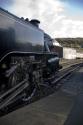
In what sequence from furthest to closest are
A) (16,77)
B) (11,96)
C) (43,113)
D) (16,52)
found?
(16,77) → (16,52) → (43,113) → (11,96)

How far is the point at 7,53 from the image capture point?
823cm

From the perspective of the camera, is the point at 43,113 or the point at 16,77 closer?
the point at 43,113

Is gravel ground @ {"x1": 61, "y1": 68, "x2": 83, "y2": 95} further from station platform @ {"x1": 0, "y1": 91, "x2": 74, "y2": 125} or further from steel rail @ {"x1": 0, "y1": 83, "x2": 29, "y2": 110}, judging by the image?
steel rail @ {"x1": 0, "y1": 83, "x2": 29, "y2": 110}

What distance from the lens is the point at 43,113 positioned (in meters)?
8.20

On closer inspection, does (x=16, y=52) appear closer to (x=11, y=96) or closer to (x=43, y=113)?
(x=11, y=96)

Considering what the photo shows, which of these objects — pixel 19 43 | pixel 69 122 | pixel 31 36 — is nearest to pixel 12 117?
pixel 69 122

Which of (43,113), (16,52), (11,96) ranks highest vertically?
(16,52)

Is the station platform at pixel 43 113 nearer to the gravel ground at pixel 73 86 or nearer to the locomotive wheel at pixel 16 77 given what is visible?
the locomotive wheel at pixel 16 77

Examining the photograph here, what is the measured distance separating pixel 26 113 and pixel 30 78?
2.65 m

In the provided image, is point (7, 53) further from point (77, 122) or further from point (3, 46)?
point (77, 122)

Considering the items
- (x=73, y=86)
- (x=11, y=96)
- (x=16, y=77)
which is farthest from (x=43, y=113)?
(x=73, y=86)

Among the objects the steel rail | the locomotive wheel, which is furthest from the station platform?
the locomotive wheel

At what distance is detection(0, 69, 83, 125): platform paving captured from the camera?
23.6 ft

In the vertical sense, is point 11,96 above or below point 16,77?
below
